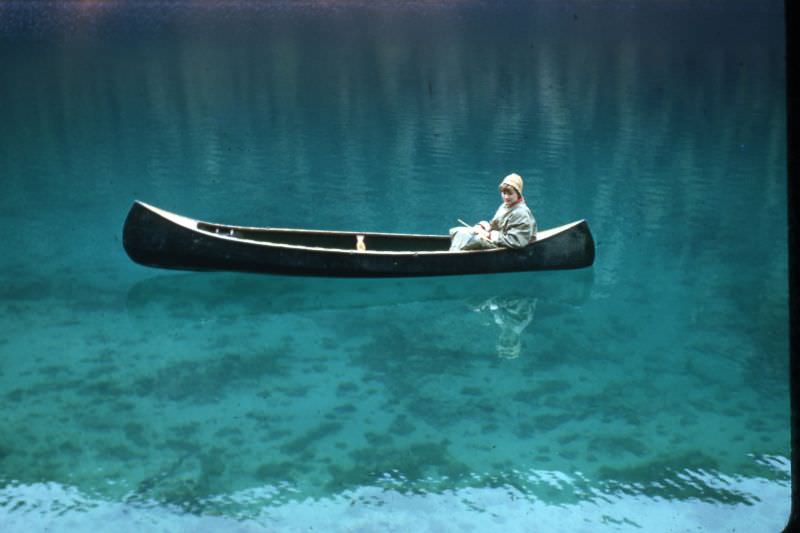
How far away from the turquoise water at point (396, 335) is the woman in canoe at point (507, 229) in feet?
2.46

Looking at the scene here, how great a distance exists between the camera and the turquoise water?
329 inches

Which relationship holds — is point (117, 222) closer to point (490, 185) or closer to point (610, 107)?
point (490, 185)

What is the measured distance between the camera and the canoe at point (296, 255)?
13.0 metres

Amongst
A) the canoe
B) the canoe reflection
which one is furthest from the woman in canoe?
the canoe reflection

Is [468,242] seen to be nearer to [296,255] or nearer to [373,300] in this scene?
A: [373,300]

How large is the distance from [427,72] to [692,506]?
96.4ft

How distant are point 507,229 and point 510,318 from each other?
1324 millimetres

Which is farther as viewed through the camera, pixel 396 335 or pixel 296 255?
pixel 296 255

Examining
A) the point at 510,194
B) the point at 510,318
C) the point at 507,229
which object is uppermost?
the point at 510,194

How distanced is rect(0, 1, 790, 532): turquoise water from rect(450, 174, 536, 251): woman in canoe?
Result: 750 mm

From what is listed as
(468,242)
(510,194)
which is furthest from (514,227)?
(468,242)

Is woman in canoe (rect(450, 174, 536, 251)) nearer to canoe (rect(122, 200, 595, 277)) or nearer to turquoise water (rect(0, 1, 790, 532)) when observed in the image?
canoe (rect(122, 200, 595, 277))

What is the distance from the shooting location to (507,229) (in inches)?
519

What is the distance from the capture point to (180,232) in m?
13.0
